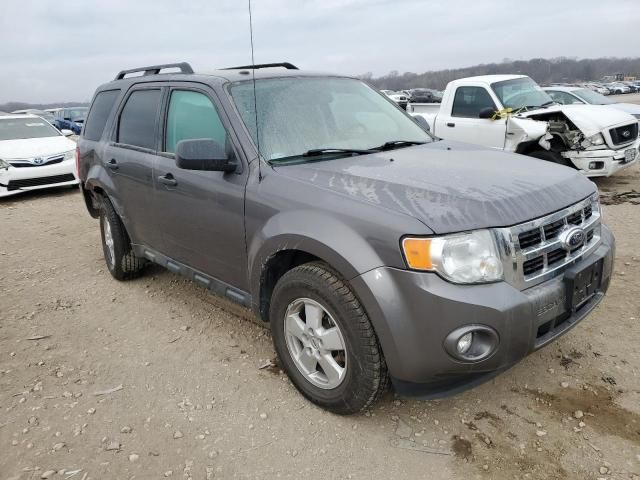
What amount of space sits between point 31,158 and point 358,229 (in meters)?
9.06

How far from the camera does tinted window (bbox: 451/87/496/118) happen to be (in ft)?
27.4

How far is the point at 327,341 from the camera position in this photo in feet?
8.60

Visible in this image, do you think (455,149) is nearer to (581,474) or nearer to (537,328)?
(537,328)

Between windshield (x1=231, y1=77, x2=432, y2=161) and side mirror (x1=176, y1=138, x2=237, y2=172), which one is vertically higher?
windshield (x1=231, y1=77, x2=432, y2=161)

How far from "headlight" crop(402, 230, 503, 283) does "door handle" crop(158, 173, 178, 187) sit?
6.22ft

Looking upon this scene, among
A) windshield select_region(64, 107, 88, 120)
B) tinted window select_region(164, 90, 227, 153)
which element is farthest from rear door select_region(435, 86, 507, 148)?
windshield select_region(64, 107, 88, 120)

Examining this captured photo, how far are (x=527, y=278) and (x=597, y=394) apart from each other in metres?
1.05

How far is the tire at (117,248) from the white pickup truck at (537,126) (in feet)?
18.6

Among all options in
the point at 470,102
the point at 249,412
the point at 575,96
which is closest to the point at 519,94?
the point at 470,102

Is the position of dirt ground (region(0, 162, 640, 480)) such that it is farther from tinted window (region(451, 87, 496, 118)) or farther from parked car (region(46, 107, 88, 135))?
parked car (region(46, 107, 88, 135))

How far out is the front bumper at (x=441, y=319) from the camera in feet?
7.11

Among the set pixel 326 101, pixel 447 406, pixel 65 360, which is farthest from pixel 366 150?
pixel 65 360

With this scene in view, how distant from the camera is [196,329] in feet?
12.7

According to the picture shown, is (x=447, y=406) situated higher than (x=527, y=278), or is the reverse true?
(x=527, y=278)
